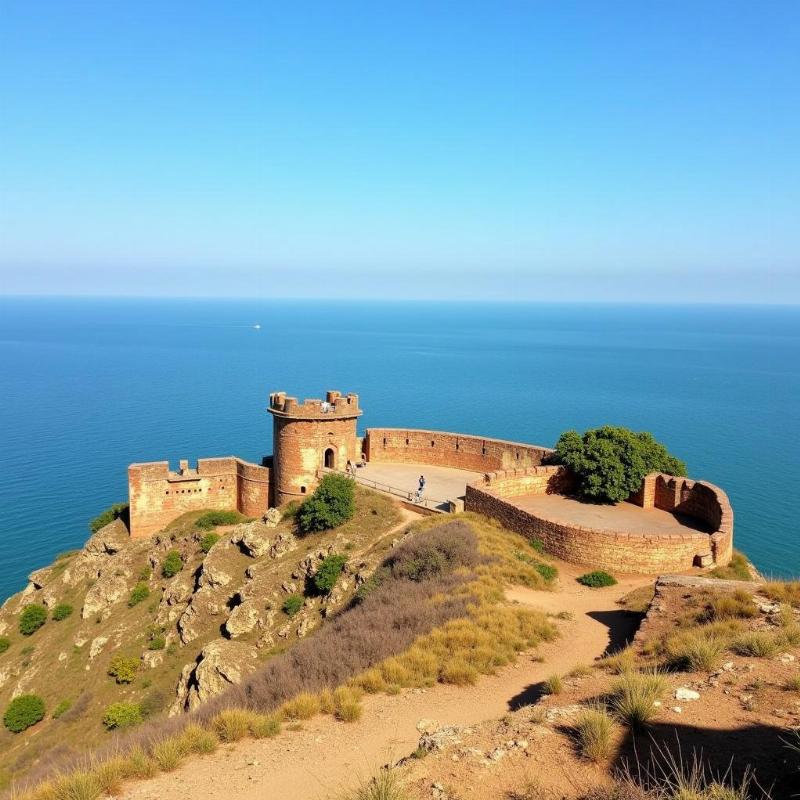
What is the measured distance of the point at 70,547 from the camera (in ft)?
140

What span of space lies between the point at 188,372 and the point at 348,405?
9146cm

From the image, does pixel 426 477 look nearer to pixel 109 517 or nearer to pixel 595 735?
pixel 109 517

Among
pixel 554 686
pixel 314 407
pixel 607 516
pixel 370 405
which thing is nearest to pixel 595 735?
pixel 554 686

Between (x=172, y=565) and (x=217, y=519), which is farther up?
(x=217, y=519)

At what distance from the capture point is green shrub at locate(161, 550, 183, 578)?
28.2 m

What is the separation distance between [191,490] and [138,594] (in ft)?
18.9

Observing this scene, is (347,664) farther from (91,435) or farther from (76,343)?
(76,343)

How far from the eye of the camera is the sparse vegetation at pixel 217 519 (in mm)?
30047

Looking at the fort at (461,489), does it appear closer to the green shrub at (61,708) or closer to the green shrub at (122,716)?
the green shrub at (61,708)

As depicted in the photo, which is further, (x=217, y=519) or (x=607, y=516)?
(x=217, y=519)

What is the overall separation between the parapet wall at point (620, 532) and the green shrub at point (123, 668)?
1393cm

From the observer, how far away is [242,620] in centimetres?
2277

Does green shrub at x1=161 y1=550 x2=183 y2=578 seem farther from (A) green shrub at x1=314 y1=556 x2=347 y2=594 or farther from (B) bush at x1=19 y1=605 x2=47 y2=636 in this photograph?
(A) green shrub at x1=314 y1=556 x2=347 y2=594

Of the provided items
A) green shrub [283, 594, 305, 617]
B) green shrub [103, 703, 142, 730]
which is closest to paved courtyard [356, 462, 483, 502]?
green shrub [283, 594, 305, 617]
